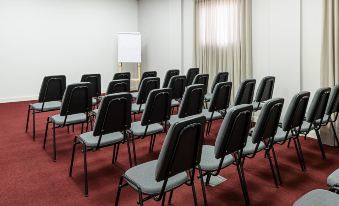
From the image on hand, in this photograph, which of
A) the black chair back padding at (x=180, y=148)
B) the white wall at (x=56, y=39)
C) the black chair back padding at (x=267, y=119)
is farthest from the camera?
the white wall at (x=56, y=39)

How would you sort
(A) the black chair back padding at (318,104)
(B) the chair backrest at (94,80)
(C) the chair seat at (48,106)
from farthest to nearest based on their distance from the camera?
(B) the chair backrest at (94,80), (C) the chair seat at (48,106), (A) the black chair back padding at (318,104)

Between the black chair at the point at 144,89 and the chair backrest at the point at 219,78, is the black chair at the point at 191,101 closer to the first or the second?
the black chair at the point at 144,89

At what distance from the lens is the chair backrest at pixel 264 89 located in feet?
15.5

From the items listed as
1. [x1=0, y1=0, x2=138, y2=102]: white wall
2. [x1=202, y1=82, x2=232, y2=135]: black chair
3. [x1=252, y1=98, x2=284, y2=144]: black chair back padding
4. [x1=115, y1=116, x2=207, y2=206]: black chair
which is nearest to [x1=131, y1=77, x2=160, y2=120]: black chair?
[x1=202, y1=82, x2=232, y2=135]: black chair

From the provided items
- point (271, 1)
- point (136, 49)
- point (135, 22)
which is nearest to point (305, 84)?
point (271, 1)

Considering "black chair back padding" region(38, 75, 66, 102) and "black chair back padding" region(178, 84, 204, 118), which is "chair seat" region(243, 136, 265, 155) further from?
"black chair back padding" region(38, 75, 66, 102)

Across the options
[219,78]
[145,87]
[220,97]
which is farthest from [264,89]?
[145,87]

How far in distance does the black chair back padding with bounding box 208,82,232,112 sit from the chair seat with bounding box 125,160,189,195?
1.83m

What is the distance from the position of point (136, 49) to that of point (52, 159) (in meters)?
5.77

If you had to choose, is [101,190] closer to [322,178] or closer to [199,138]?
[199,138]

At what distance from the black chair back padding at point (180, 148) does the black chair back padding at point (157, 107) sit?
1236mm

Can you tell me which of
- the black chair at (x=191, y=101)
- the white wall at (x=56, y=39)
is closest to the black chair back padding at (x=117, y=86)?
the black chair at (x=191, y=101)

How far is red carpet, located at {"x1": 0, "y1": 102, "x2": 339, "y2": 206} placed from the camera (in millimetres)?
3041

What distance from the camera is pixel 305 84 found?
17.1ft
